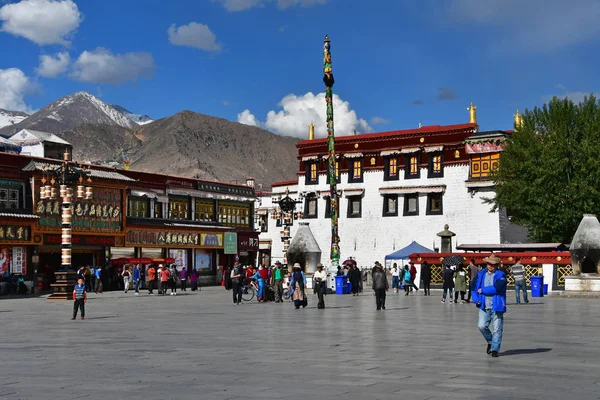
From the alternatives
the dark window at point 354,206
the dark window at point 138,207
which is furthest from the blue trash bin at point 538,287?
the dark window at point 354,206

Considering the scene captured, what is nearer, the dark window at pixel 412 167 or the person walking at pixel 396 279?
the person walking at pixel 396 279

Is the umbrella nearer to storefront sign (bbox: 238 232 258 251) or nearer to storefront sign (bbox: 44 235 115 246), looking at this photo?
storefront sign (bbox: 44 235 115 246)

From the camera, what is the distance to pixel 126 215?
5972 centimetres

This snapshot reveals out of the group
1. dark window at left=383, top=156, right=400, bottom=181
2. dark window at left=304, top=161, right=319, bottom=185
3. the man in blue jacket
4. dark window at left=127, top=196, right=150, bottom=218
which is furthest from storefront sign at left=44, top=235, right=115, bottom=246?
the man in blue jacket

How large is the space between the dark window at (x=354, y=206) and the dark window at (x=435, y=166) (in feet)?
22.9

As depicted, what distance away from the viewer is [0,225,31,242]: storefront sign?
48.9m

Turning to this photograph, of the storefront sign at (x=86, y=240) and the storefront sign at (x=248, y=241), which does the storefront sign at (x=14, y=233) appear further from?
the storefront sign at (x=248, y=241)

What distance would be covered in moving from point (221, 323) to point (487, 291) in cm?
1015

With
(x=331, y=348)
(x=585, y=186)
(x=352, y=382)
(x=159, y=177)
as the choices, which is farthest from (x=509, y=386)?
(x=159, y=177)

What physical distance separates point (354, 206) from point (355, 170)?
3017mm

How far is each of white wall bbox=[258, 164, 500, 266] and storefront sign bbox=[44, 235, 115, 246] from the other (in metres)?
14.6

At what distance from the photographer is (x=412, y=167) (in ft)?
224

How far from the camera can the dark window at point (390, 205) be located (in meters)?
68.9

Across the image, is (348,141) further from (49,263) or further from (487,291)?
(487,291)
